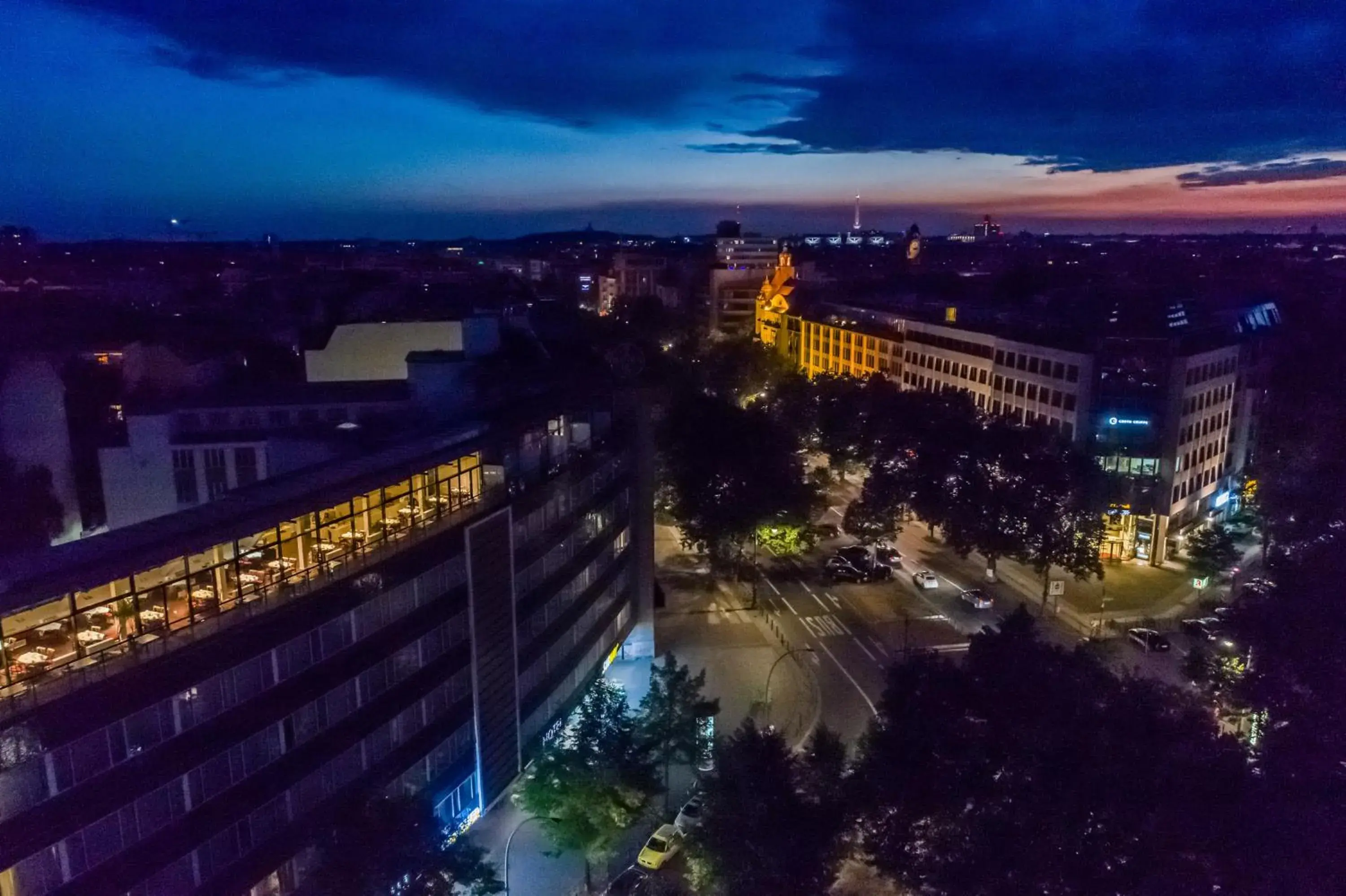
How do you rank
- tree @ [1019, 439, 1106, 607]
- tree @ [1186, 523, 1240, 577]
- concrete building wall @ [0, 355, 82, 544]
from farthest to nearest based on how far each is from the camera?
1. tree @ [1186, 523, 1240, 577]
2. tree @ [1019, 439, 1106, 607]
3. concrete building wall @ [0, 355, 82, 544]

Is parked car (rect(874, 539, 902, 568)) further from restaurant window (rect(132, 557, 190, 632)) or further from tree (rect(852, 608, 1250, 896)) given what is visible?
restaurant window (rect(132, 557, 190, 632))

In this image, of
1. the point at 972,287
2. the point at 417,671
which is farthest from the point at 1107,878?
the point at 972,287

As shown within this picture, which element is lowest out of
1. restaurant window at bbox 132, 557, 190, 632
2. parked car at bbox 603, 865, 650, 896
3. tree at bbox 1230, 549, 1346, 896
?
parked car at bbox 603, 865, 650, 896

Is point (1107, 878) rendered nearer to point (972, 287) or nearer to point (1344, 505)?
point (1344, 505)

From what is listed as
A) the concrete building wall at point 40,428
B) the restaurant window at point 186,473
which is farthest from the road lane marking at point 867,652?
the concrete building wall at point 40,428

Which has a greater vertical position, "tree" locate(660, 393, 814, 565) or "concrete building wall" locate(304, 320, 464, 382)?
"concrete building wall" locate(304, 320, 464, 382)

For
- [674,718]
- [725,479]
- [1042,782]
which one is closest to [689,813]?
[674,718]

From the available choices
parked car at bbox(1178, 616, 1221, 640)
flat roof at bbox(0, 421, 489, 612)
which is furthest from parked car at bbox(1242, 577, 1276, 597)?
flat roof at bbox(0, 421, 489, 612)

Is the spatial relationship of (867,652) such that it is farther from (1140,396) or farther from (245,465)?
(245,465)
